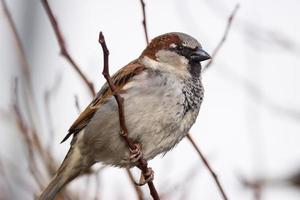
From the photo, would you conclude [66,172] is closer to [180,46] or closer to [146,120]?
[146,120]

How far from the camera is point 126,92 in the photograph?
365 cm

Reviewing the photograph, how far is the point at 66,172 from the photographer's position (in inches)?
151

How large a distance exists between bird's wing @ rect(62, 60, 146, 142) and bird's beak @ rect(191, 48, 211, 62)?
0.32m

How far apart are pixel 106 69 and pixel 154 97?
94 centimetres

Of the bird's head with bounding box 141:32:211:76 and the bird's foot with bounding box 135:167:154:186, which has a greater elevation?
the bird's head with bounding box 141:32:211:76

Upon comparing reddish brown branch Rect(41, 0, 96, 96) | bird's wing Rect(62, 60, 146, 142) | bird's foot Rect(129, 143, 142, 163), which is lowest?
bird's foot Rect(129, 143, 142, 163)

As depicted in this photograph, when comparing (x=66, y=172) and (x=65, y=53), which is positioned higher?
(x=65, y=53)

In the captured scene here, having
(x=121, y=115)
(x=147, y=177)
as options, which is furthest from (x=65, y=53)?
(x=147, y=177)

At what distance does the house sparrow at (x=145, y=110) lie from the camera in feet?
11.6

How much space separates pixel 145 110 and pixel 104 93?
0.34 m

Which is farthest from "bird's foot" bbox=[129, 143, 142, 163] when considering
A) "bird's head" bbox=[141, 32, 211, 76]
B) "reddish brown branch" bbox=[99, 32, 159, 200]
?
"bird's head" bbox=[141, 32, 211, 76]

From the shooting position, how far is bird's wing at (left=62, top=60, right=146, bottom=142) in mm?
3729

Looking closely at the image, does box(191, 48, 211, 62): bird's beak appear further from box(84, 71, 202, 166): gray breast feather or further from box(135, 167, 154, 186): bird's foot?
box(135, 167, 154, 186): bird's foot

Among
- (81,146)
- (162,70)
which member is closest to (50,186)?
(81,146)
